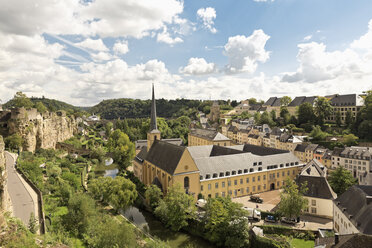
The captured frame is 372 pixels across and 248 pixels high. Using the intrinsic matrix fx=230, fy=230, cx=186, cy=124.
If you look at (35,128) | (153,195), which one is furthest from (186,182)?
(35,128)

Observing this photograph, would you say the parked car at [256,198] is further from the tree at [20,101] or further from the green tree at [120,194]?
the tree at [20,101]

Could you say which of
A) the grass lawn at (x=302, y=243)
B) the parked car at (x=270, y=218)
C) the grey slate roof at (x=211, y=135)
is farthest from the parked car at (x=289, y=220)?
the grey slate roof at (x=211, y=135)

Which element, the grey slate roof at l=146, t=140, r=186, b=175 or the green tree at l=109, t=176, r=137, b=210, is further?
the grey slate roof at l=146, t=140, r=186, b=175

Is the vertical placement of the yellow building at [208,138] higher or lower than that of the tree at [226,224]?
higher

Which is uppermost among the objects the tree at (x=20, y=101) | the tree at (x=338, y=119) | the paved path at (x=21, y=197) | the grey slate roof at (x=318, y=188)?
the tree at (x=20, y=101)

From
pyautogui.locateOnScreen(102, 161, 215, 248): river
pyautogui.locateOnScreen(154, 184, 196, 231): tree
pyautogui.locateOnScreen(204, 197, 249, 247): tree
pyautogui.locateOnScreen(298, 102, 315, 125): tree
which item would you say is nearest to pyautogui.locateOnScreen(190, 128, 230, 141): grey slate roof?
pyautogui.locateOnScreen(298, 102, 315, 125): tree

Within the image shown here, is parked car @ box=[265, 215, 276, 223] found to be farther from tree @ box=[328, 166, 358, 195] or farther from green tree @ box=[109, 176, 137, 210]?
green tree @ box=[109, 176, 137, 210]
